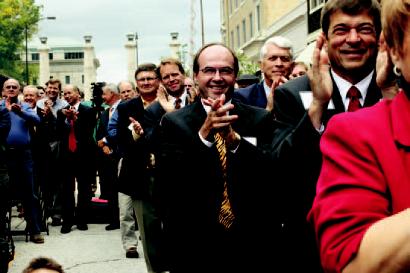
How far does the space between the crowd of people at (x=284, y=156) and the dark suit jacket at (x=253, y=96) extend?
1cm

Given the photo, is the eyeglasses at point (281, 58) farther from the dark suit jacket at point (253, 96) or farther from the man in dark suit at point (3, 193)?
the man in dark suit at point (3, 193)

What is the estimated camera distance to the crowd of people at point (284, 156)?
134 cm

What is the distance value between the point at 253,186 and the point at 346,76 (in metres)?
0.92

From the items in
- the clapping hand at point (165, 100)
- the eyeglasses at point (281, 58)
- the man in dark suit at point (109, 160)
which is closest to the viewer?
the eyeglasses at point (281, 58)

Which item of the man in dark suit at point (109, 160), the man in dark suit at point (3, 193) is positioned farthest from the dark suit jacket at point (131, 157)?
the man in dark suit at point (109, 160)

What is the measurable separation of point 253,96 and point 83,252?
4.49 m

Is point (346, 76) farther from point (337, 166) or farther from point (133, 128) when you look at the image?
point (133, 128)

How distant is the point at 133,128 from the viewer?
21.2 ft

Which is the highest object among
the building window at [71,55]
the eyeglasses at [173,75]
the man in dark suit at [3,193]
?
the building window at [71,55]

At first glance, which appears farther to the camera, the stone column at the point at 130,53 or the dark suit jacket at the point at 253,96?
the stone column at the point at 130,53

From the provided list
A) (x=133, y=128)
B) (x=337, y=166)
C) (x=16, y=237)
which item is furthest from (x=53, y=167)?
(x=337, y=166)

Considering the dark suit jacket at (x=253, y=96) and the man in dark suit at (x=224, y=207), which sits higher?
the dark suit jacket at (x=253, y=96)

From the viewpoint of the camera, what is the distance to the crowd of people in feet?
4.39

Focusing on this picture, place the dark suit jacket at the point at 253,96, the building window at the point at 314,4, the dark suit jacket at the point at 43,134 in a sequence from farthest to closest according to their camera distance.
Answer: the building window at the point at 314,4, the dark suit jacket at the point at 43,134, the dark suit jacket at the point at 253,96
